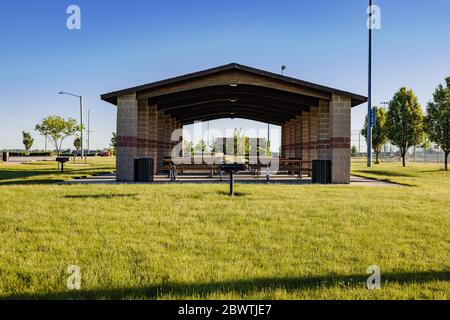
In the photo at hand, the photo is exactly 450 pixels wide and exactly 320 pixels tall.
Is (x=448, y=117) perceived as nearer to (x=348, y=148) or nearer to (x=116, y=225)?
(x=348, y=148)

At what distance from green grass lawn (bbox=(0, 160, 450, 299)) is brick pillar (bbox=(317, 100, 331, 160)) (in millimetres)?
7756

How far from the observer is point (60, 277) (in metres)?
4.50

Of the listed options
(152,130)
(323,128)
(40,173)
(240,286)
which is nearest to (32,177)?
(40,173)

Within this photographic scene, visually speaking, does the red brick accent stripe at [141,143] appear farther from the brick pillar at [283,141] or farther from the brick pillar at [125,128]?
the brick pillar at [283,141]

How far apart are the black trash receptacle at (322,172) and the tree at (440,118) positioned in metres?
19.7

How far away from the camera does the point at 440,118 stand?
3112 cm

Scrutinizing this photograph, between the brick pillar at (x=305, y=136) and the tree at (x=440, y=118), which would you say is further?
the tree at (x=440, y=118)

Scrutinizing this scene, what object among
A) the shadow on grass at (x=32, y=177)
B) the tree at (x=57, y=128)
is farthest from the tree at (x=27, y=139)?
the shadow on grass at (x=32, y=177)

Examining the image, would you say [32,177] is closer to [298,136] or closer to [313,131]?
[313,131]

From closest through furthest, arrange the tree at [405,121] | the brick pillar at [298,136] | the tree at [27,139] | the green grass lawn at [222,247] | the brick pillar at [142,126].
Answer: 1. the green grass lawn at [222,247]
2. the brick pillar at [142,126]
3. the brick pillar at [298,136]
4. the tree at [405,121]
5. the tree at [27,139]

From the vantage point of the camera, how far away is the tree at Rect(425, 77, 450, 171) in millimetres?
30953

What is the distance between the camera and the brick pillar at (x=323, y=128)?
17688mm

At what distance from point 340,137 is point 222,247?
11.6m
